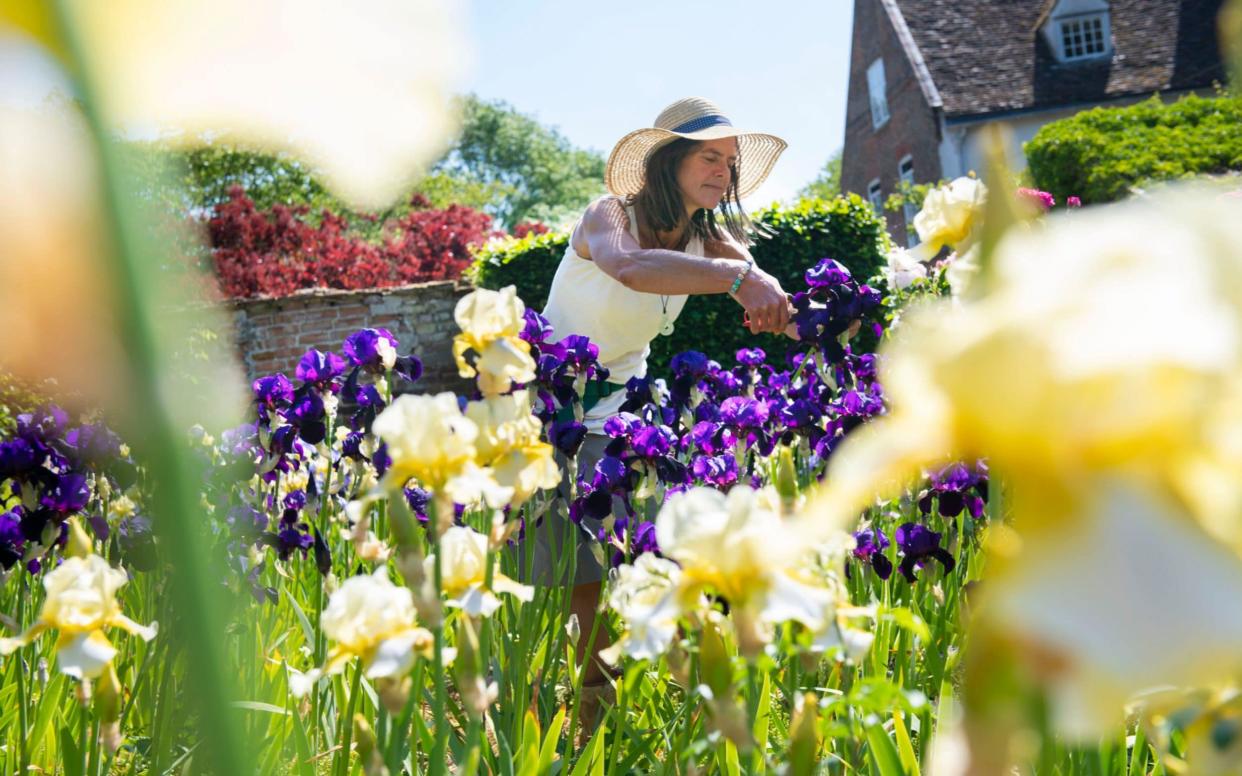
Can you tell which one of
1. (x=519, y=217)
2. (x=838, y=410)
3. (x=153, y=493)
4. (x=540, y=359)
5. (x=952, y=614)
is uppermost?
(x=519, y=217)

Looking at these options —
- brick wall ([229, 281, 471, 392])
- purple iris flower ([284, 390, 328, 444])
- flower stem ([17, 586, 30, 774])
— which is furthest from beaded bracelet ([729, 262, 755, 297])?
brick wall ([229, 281, 471, 392])

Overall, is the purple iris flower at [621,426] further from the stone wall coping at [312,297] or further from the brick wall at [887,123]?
the brick wall at [887,123]

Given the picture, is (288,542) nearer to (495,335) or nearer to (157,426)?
(495,335)

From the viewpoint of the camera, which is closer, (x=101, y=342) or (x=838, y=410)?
(x=101, y=342)

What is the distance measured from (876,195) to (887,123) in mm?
1786

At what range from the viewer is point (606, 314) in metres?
2.79

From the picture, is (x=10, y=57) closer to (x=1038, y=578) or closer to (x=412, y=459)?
(x=1038, y=578)

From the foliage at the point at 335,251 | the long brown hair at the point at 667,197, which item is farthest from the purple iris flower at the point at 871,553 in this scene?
the foliage at the point at 335,251

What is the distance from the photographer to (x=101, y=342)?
25 centimetres

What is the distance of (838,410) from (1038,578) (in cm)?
218

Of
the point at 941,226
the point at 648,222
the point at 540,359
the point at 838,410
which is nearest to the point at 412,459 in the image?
the point at 941,226

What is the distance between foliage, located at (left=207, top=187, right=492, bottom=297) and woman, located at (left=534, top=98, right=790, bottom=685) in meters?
8.67

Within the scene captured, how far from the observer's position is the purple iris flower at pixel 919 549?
1955 mm

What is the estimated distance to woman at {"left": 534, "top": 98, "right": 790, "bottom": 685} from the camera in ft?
8.41
